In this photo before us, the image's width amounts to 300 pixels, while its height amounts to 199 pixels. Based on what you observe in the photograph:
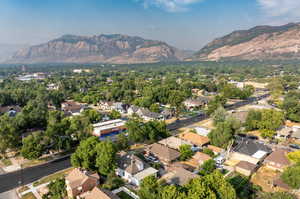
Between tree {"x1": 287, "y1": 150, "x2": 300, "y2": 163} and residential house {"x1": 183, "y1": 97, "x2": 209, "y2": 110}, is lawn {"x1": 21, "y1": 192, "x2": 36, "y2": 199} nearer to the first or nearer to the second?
tree {"x1": 287, "y1": 150, "x2": 300, "y2": 163}

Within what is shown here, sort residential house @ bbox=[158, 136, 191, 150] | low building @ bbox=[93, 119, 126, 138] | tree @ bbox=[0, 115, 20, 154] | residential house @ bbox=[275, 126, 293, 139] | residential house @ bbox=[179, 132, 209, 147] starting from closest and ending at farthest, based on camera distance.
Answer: tree @ bbox=[0, 115, 20, 154], residential house @ bbox=[158, 136, 191, 150], residential house @ bbox=[179, 132, 209, 147], residential house @ bbox=[275, 126, 293, 139], low building @ bbox=[93, 119, 126, 138]

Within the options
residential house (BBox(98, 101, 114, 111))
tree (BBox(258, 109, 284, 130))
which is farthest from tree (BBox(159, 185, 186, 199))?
residential house (BBox(98, 101, 114, 111))

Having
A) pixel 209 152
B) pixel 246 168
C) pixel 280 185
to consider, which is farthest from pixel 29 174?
pixel 280 185

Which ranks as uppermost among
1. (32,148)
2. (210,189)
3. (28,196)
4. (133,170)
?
(210,189)

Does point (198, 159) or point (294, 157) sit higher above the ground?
point (294, 157)

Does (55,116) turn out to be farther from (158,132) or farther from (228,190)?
(228,190)

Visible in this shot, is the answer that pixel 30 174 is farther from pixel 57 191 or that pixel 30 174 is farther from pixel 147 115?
pixel 147 115
